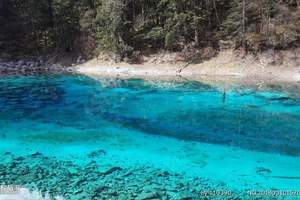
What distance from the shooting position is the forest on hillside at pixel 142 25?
1277 inches

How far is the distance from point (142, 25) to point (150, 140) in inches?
860

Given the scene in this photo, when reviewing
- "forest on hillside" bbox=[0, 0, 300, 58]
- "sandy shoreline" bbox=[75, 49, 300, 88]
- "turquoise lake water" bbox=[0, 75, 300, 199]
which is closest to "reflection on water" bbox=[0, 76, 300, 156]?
"turquoise lake water" bbox=[0, 75, 300, 199]

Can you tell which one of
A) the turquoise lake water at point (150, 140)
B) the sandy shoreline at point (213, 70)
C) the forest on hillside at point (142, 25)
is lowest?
the turquoise lake water at point (150, 140)

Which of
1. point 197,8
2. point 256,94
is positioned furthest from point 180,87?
point 197,8

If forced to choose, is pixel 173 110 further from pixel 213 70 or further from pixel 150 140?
pixel 213 70

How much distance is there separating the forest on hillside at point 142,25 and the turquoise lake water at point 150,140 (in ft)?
26.4

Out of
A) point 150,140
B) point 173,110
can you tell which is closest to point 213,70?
point 173,110

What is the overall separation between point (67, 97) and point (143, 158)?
12.4 meters

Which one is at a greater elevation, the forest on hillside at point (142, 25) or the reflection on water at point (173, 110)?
the forest on hillside at point (142, 25)

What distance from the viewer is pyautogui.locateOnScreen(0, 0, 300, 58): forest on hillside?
32.4 metres

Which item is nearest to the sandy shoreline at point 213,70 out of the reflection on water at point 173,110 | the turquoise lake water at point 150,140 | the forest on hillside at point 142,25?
the forest on hillside at point 142,25

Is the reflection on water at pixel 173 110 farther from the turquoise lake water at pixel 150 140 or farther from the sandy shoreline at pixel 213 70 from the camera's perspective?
the sandy shoreline at pixel 213 70

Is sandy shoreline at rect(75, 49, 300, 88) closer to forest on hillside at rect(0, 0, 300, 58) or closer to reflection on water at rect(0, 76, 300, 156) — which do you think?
forest on hillside at rect(0, 0, 300, 58)

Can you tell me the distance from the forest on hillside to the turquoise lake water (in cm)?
806
